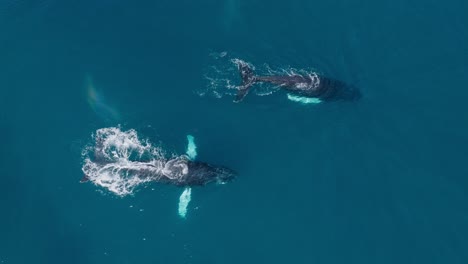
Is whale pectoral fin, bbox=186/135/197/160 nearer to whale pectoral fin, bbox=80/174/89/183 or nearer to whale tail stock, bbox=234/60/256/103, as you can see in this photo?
whale tail stock, bbox=234/60/256/103

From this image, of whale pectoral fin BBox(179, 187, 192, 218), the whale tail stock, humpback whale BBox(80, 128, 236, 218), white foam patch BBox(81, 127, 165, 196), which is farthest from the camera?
the whale tail stock

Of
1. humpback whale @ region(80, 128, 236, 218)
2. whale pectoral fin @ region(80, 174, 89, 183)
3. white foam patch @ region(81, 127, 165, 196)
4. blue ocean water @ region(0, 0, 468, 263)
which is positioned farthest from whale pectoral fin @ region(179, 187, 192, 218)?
whale pectoral fin @ region(80, 174, 89, 183)

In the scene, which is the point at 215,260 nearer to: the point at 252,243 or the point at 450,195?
the point at 252,243

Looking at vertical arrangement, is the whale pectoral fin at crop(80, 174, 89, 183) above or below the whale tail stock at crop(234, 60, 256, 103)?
below

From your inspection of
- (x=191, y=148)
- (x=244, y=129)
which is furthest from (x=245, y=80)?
(x=191, y=148)

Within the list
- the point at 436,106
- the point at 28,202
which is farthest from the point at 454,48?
the point at 28,202

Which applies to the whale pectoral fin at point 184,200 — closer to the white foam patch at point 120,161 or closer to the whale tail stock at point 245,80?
the white foam patch at point 120,161

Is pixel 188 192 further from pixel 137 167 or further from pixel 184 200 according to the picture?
pixel 137 167
